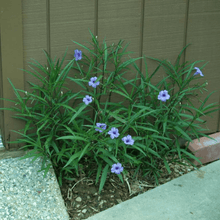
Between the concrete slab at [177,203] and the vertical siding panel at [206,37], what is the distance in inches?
26.5

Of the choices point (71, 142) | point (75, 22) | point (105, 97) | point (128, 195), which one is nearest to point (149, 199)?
point (128, 195)

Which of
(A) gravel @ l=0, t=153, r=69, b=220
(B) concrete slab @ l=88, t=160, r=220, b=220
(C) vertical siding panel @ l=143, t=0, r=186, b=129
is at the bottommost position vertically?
(B) concrete slab @ l=88, t=160, r=220, b=220

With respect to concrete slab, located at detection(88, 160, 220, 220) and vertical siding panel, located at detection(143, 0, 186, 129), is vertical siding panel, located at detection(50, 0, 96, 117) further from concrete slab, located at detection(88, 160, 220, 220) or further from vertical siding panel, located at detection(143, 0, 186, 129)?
concrete slab, located at detection(88, 160, 220, 220)

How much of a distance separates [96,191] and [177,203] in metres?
0.46

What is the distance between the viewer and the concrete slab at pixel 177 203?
2.10 metres

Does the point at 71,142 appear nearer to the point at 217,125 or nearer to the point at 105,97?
the point at 105,97

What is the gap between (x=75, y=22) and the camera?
238cm

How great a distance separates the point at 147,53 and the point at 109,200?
965 mm

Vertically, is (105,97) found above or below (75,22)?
below

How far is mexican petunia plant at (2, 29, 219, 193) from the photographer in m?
2.16

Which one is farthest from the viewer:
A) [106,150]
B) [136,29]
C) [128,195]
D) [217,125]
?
[217,125]

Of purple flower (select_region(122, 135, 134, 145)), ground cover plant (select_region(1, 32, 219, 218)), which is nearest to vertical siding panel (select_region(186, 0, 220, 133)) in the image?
ground cover plant (select_region(1, 32, 219, 218))

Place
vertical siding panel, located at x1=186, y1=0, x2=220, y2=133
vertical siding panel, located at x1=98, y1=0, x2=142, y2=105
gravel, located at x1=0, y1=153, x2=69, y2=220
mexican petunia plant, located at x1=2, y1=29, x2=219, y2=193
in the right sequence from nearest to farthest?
gravel, located at x1=0, y1=153, x2=69, y2=220 < mexican petunia plant, located at x1=2, y1=29, x2=219, y2=193 < vertical siding panel, located at x1=98, y1=0, x2=142, y2=105 < vertical siding panel, located at x1=186, y1=0, x2=220, y2=133

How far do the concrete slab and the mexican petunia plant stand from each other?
0.49ft
